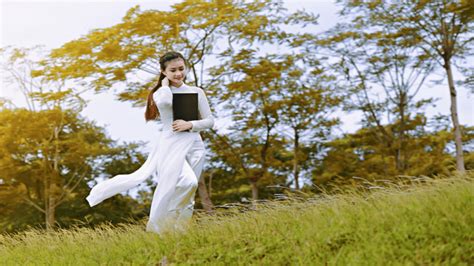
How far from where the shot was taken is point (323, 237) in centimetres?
425

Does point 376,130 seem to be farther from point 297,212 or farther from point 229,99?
point 297,212

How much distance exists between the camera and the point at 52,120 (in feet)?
51.2

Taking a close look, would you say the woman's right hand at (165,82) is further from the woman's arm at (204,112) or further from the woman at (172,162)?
the woman's arm at (204,112)

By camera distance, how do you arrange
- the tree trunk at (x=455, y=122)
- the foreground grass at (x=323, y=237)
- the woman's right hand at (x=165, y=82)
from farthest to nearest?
the tree trunk at (x=455, y=122) → the woman's right hand at (x=165, y=82) → the foreground grass at (x=323, y=237)

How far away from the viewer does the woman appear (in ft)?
16.1

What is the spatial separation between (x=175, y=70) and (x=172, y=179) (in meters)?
0.94

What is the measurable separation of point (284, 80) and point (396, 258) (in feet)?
39.6

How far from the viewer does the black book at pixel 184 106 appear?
5.05m

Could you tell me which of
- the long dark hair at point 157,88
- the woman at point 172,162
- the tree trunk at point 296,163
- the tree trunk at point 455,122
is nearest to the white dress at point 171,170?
the woman at point 172,162

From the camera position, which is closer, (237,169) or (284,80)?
(284,80)

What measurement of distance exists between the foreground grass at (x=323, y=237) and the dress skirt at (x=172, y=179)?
171 millimetres

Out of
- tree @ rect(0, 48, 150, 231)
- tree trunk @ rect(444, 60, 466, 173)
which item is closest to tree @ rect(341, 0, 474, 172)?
tree trunk @ rect(444, 60, 466, 173)

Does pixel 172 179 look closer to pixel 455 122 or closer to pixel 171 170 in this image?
pixel 171 170

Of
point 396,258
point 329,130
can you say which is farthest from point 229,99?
point 396,258
